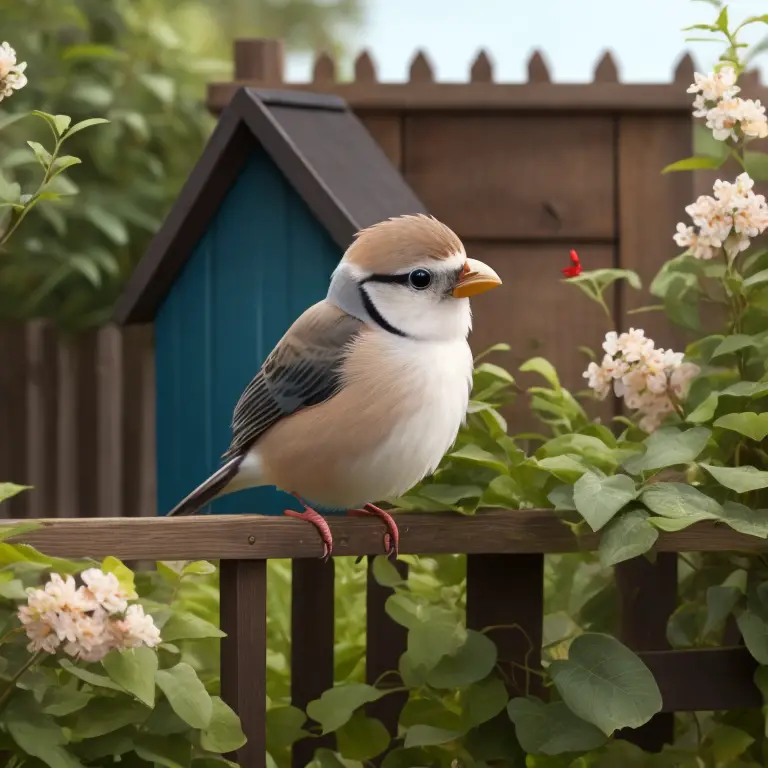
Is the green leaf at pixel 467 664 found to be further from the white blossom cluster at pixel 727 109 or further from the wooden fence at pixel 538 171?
the wooden fence at pixel 538 171

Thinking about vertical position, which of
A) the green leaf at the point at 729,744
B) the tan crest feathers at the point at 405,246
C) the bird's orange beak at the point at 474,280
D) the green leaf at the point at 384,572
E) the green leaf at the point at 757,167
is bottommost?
the green leaf at the point at 729,744

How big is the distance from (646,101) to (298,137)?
196 centimetres

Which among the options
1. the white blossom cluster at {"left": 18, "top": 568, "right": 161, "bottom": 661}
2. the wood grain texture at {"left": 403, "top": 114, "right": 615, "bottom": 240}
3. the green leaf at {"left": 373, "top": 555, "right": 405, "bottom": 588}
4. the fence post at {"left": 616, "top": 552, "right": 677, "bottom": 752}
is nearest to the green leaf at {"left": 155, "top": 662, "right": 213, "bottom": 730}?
the white blossom cluster at {"left": 18, "top": 568, "right": 161, "bottom": 661}

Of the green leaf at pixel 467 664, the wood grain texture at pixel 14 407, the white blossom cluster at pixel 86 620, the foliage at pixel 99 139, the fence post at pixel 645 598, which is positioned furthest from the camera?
the wood grain texture at pixel 14 407

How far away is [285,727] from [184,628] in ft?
1.45

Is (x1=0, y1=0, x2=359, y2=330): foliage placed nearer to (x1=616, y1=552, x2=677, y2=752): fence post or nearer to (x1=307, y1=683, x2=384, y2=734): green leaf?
(x1=616, y1=552, x2=677, y2=752): fence post

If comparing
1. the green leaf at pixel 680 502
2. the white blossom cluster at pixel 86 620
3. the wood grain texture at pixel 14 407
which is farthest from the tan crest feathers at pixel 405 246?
the wood grain texture at pixel 14 407

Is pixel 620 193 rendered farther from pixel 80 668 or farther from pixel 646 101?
pixel 80 668

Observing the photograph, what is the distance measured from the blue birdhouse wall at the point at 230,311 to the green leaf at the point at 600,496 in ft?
2.62

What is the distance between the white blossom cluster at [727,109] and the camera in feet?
8.16

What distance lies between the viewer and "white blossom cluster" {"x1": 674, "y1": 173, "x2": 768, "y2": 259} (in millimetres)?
2455

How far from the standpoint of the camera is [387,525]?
2350 millimetres

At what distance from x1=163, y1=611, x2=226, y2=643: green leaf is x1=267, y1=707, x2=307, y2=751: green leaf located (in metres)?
0.42

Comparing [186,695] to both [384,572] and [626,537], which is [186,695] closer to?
[384,572]
